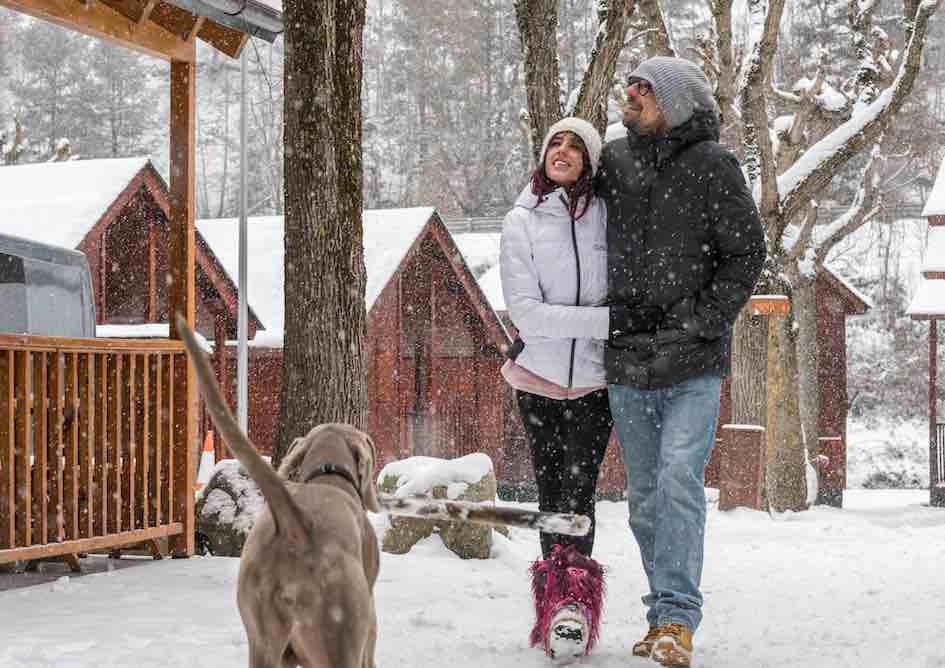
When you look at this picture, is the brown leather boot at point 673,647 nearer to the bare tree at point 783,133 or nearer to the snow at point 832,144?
the bare tree at point 783,133

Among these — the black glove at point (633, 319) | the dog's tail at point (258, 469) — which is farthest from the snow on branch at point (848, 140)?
the dog's tail at point (258, 469)

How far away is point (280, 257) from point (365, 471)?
2220 cm

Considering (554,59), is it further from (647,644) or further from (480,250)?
(480,250)

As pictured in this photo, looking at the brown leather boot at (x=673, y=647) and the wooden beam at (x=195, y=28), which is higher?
the wooden beam at (x=195, y=28)

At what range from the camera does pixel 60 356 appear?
7211mm

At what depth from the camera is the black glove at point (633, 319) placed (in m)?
4.78

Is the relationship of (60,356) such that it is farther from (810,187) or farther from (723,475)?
(810,187)

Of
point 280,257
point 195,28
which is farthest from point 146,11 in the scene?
point 280,257

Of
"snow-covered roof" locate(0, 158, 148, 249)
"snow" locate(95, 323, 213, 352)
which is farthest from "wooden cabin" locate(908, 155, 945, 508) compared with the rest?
"snow-covered roof" locate(0, 158, 148, 249)

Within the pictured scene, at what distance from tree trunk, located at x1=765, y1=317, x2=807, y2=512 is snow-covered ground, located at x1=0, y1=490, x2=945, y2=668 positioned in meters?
10.7

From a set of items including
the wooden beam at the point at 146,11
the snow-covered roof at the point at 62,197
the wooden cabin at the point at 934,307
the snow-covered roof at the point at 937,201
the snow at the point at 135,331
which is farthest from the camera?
the snow-covered roof at the point at 937,201

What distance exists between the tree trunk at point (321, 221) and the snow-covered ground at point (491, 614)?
1.16 meters

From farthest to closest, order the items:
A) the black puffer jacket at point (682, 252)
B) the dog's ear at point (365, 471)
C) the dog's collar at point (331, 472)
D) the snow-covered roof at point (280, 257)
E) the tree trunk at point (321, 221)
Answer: the snow-covered roof at point (280, 257) < the tree trunk at point (321, 221) < the black puffer jacket at point (682, 252) < the dog's ear at point (365, 471) < the dog's collar at point (331, 472)

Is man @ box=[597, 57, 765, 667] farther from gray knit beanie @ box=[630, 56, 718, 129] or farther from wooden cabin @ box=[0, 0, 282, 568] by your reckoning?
wooden cabin @ box=[0, 0, 282, 568]
